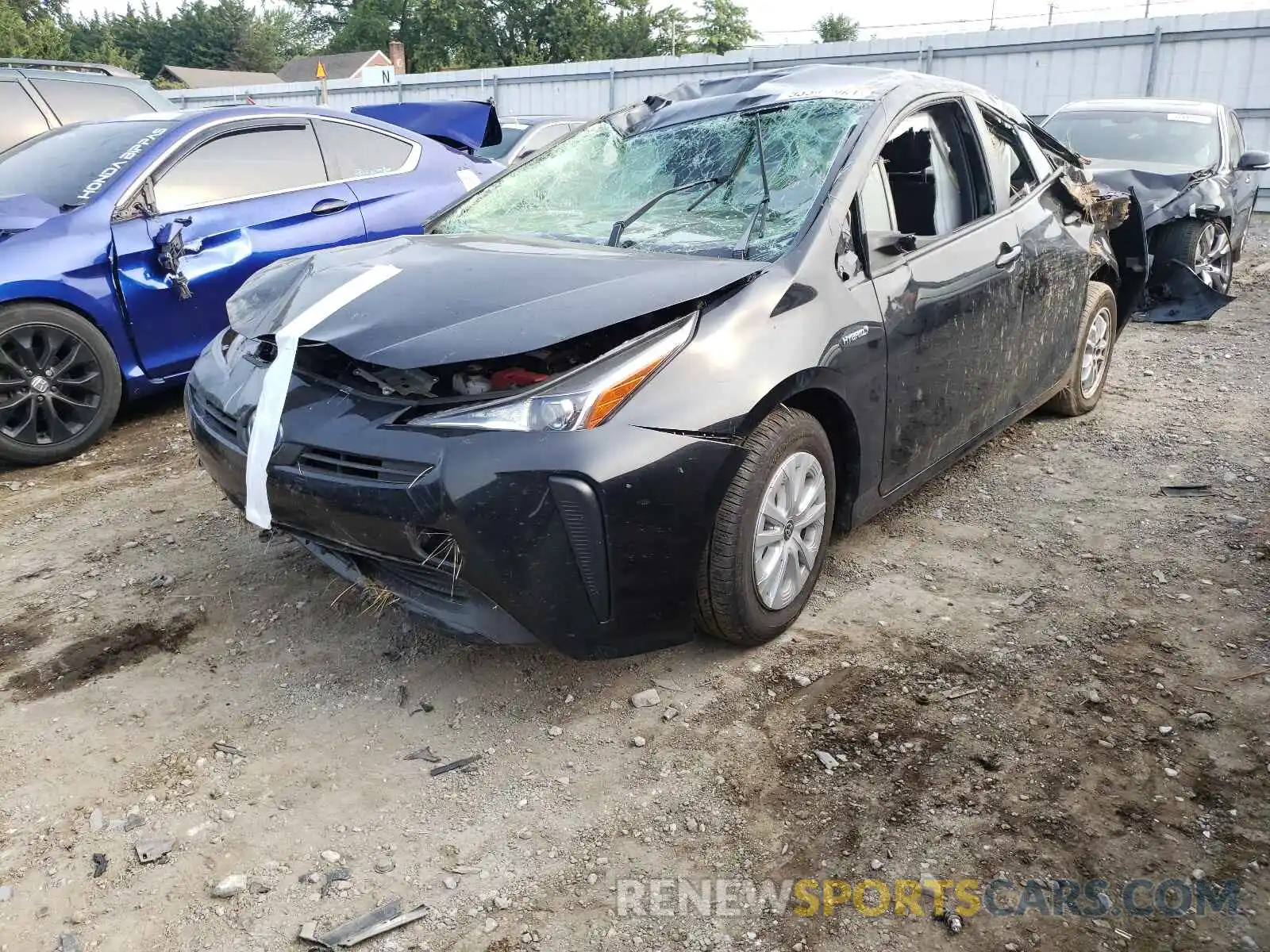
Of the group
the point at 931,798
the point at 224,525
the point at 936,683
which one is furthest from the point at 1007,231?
the point at 224,525

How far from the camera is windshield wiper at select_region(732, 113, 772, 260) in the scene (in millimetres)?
2971

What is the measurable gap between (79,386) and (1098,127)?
319 inches

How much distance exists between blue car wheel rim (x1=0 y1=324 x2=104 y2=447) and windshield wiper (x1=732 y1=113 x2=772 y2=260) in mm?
3319

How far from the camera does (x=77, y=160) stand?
5164mm

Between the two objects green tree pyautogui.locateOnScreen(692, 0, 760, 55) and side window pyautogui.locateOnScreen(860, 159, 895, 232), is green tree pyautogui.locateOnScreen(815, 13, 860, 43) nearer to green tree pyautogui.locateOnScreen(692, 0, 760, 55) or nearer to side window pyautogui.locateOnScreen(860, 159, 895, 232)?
green tree pyautogui.locateOnScreen(692, 0, 760, 55)

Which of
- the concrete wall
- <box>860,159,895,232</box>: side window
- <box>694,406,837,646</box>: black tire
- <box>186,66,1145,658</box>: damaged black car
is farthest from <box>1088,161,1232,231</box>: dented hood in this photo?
the concrete wall

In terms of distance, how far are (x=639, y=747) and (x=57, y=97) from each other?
6670 mm

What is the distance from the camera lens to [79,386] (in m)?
4.76

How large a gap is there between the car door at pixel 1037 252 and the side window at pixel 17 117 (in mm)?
6048

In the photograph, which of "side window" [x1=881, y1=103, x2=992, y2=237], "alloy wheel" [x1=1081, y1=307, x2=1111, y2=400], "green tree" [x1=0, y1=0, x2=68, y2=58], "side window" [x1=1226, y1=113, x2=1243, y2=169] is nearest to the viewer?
"side window" [x1=881, y1=103, x2=992, y2=237]

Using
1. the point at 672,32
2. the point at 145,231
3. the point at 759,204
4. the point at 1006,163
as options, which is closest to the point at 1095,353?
the point at 1006,163

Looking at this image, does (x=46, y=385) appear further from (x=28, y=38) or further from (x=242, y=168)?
(x=28, y=38)

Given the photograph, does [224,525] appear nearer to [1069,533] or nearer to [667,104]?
[667,104]

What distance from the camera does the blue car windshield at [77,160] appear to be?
4926mm
